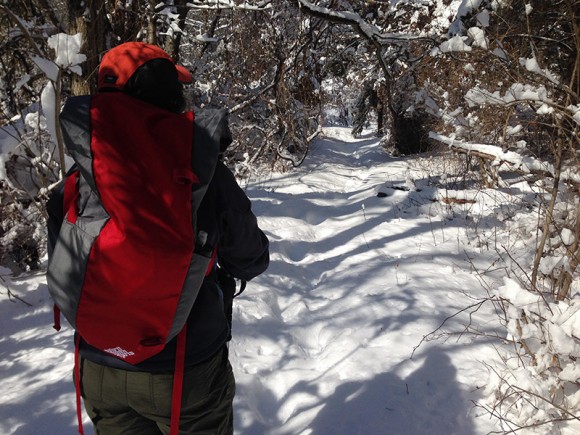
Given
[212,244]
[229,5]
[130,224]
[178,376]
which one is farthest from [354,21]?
[178,376]

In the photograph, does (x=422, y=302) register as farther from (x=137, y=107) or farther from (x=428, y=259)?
(x=137, y=107)

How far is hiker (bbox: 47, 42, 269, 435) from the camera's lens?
3.25ft

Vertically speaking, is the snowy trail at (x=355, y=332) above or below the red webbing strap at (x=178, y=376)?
below

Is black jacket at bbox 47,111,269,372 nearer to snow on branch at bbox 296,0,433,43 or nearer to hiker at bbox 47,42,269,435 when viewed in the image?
hiker at bbox 47,42,269,435

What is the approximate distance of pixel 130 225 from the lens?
964 mm

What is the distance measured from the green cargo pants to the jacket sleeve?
0.29 meters

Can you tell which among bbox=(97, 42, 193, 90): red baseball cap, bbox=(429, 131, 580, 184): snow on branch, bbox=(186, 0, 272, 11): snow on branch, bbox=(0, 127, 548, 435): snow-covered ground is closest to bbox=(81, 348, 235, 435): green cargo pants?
bbox=(97, 42, 193, 90): red baseball cap

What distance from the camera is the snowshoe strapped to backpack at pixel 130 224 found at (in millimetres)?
978

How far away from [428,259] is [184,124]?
13.4 feet

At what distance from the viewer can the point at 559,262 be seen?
84.1 inches

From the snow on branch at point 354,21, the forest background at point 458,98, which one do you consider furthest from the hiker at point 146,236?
the snow on branch at point 354,21

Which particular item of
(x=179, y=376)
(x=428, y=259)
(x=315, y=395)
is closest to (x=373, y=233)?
(x=428, y=259)

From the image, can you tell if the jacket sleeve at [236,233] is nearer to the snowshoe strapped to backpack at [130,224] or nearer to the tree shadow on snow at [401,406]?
the snowshoe strapped to backpack at [130,224]

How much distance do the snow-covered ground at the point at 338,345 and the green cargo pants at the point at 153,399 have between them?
3.58ft
